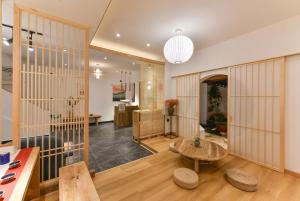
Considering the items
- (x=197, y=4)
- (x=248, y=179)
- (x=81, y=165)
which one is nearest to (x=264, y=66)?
(x=197, y=4)

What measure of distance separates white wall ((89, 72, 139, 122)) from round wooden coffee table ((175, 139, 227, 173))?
17.5 ft

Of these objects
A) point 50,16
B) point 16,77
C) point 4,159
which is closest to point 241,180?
point 4,159

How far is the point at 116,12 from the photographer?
232 centimetres

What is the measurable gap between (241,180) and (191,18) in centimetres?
288

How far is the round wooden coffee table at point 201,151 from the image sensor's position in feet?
7.80

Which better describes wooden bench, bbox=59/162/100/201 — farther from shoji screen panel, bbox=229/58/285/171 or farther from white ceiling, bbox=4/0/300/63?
shoji screen panel, bbox=229/58/285/171

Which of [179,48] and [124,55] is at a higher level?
[124,55]

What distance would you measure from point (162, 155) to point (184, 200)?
143cm

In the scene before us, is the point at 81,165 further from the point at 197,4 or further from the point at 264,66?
the point at 264,66

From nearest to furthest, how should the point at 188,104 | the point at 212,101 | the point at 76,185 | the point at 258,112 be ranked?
the point at 76,185
the point at 258,112
the point at 188,104
the point at 212,101

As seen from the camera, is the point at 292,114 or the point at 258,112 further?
the point at 258,112

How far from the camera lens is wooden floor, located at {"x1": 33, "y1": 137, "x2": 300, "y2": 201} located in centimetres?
194

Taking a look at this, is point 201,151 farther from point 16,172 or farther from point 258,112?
point 16,172

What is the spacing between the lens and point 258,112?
2.93 meters
